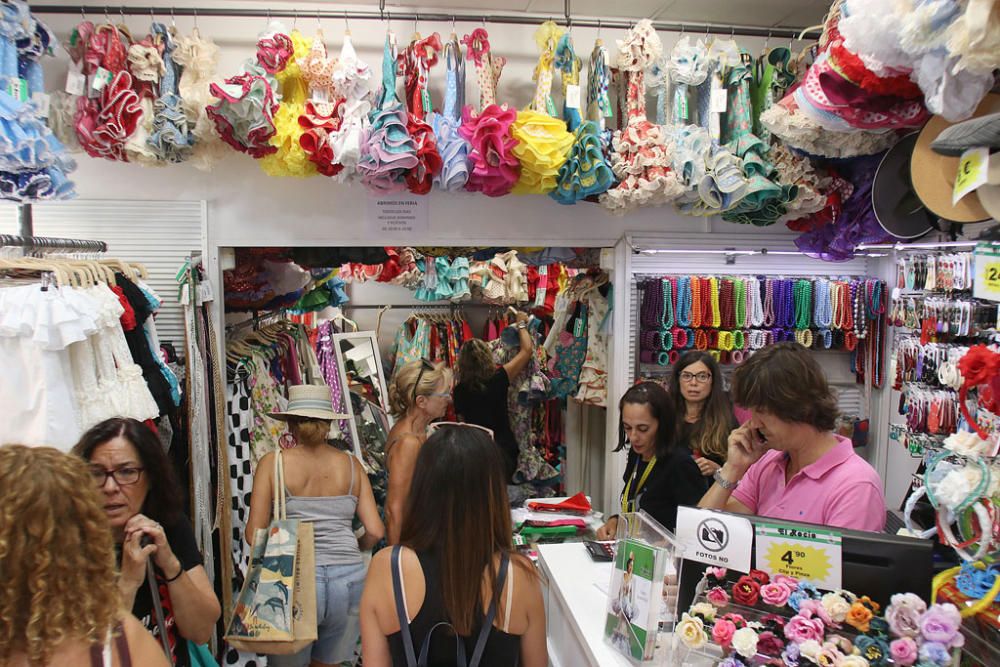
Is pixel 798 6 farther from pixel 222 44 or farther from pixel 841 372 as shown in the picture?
pixel 222 44

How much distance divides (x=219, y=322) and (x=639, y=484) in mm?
2255

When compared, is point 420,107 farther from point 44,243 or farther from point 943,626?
point 943,626

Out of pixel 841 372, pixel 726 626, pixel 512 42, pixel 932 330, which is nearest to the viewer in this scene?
pixel 726 626

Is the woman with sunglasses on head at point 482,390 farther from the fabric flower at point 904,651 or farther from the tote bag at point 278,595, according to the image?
the fabric flower at point 904,651

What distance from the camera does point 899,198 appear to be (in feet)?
7.88

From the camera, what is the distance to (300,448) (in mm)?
2896

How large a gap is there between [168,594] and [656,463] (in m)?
1.78

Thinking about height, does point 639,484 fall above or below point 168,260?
below

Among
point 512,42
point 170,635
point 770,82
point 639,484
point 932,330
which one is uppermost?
point 512,42

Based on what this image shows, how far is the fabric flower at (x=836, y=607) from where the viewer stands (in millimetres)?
1291

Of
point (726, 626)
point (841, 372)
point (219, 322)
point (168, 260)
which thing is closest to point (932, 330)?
point (841, 372)

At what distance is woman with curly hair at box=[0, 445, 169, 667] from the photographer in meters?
1.22

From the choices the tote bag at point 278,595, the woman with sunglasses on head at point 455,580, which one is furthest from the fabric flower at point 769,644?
the tote bag at point 278,595

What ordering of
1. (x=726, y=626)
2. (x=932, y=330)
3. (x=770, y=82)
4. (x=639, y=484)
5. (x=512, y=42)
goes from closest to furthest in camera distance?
(x=726, y=626), (x=639, y=484), (x=770, y=82), (x=512, y=42), (x=932, y=330)
